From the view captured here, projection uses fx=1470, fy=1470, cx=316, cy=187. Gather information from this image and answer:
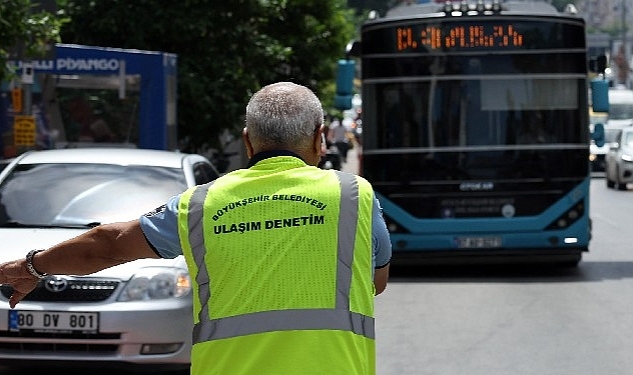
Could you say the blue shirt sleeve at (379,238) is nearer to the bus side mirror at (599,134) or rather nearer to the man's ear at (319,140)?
the man's ear at (319,140)

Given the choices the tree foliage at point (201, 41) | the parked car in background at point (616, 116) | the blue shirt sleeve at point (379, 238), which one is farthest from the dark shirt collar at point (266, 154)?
the parked car in background at point (616, 116)

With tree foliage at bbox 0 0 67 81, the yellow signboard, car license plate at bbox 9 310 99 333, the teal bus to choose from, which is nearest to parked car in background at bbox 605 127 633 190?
the teal bus

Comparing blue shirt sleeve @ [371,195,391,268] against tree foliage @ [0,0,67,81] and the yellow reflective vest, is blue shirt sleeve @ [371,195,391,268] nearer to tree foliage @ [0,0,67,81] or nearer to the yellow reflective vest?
the yellow reflective vest

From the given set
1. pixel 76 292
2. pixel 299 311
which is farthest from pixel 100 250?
pixel 76 292

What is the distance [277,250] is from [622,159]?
102 feet

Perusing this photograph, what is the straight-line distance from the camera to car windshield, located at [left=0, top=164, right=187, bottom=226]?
→ 9.62m

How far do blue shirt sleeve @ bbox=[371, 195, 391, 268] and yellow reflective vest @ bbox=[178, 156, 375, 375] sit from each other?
0.04 metres

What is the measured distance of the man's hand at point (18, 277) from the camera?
3867 millimetres

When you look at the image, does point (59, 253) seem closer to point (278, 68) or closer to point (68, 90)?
point (68, 90)

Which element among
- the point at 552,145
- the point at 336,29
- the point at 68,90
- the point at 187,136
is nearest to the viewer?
the point at 552,145

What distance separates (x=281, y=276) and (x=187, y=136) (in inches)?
891

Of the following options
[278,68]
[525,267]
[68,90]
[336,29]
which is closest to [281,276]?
[525,267]

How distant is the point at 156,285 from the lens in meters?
8.52

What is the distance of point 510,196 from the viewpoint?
15375 millimetres
